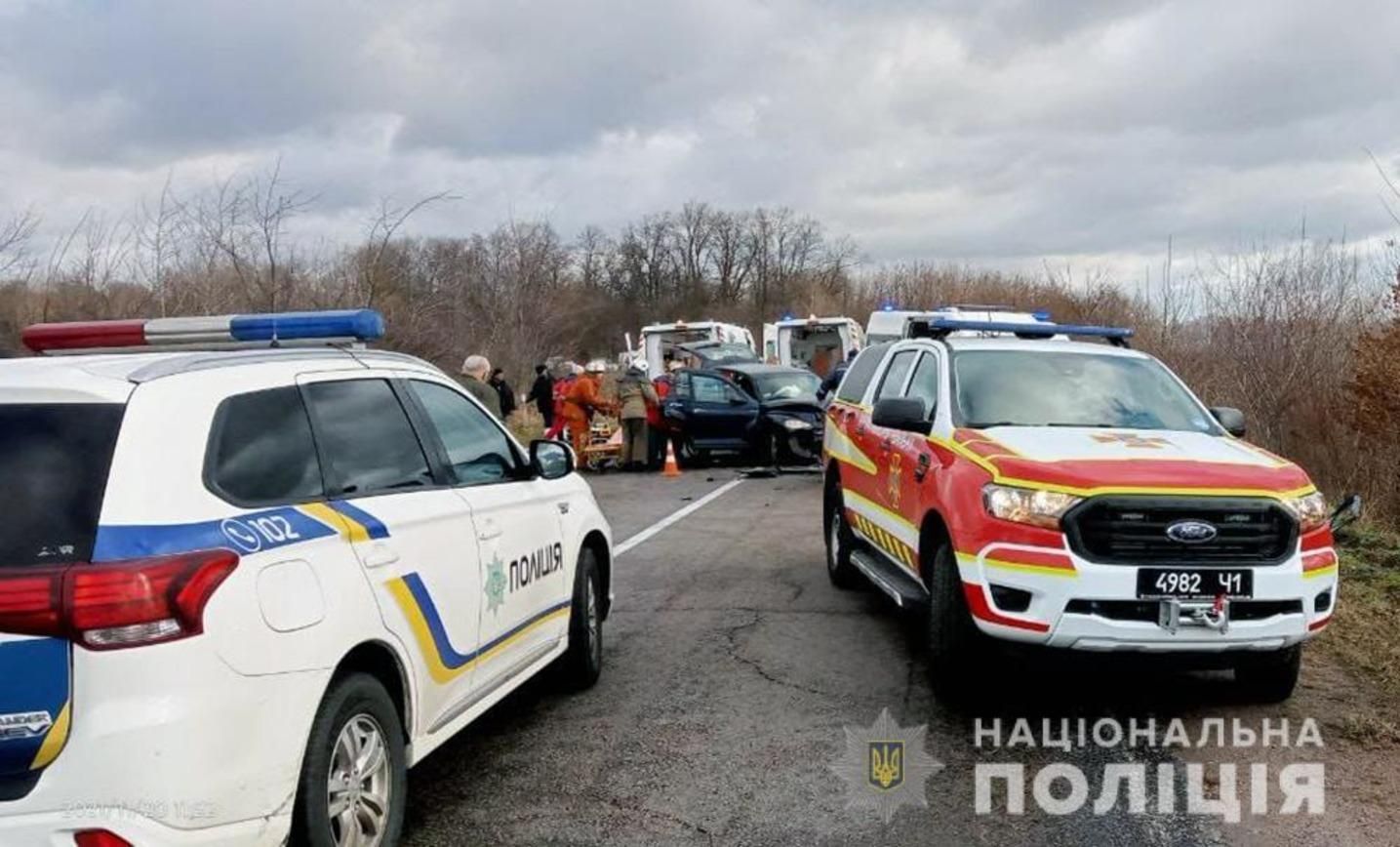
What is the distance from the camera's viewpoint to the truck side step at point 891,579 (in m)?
6.01

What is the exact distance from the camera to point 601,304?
8362 centimetres

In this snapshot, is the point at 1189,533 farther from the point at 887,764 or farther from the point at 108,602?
the point at 108,602

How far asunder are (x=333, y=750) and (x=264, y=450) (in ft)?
3.02

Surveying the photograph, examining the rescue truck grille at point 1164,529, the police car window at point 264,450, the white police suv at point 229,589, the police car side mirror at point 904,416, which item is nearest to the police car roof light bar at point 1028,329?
the police car side mirror at point 904,416

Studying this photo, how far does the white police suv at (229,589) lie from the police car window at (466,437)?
0.11 meters

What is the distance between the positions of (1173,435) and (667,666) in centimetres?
301

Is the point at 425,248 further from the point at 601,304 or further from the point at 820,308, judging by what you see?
the point at 601,304

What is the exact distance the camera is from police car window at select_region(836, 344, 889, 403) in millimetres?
8336

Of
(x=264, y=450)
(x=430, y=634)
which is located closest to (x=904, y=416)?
(x=430, y=634)

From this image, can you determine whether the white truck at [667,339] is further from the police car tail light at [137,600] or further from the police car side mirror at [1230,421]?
the police car tail light at [137,600]

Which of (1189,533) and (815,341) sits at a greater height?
(1189,533)

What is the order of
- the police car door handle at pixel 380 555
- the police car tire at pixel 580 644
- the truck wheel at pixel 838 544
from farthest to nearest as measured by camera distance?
the truck wheel at pixel 838 544 < the police car tire at pixel 580 644 < the police car door handle at pixel 380 555

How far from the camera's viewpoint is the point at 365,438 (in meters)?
4.02

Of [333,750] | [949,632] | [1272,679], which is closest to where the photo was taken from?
[333,750]
